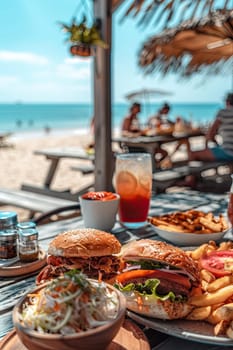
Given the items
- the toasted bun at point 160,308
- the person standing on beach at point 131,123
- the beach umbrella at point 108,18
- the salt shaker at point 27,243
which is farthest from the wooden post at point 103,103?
the person standing on beach at point 131,123

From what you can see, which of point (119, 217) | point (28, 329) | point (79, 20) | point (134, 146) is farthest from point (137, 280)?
point (134, 146)

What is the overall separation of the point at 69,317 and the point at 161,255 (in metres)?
0.35

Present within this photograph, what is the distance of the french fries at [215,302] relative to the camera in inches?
31.8

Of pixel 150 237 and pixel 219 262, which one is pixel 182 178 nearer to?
pixel 150 237

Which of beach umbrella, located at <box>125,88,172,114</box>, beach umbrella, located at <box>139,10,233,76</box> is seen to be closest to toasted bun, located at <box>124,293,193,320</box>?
beach umbrella, located at <box>139,10,233,76</box>

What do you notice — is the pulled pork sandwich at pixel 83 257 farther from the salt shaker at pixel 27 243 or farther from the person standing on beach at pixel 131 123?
the person standing on beach at pixel 131 123

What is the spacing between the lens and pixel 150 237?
4.84 ft

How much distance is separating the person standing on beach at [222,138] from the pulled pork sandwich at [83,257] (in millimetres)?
4636

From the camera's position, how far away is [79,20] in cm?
262

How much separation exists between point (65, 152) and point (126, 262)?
16.0 feet

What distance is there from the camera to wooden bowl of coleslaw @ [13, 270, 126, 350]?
61 centimetres

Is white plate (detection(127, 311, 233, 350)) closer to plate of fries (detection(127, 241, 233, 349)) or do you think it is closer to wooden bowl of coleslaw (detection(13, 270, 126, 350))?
plate of fries (detection(127, 241, 233, 349))

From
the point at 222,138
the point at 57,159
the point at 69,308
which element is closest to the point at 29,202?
the point at 57,159

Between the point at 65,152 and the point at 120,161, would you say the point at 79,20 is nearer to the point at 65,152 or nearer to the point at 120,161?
the point at 120,161
